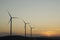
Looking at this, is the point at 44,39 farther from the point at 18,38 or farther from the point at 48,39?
the point at 18,38

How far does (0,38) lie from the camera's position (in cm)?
12194

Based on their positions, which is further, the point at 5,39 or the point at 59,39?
the point at 59,39

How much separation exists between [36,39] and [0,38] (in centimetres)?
3955

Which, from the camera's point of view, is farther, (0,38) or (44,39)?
(44,39)

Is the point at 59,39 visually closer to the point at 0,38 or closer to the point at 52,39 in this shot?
the point at 52,39

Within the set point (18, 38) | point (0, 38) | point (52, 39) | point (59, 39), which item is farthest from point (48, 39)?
point (0, 38)

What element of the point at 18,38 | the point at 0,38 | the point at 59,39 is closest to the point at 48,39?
the point at 59,39

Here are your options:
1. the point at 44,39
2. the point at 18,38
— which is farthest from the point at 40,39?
the point at 18,38

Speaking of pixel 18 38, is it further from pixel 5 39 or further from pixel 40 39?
pixel 40 39

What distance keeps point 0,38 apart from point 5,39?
11.0 feet

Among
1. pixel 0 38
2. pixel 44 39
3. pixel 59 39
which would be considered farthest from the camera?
pixel 44 39

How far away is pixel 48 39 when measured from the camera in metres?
160

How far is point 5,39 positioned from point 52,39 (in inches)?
2045

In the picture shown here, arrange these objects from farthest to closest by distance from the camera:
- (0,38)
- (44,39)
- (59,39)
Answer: (44,39), (59,39), (0,38)
